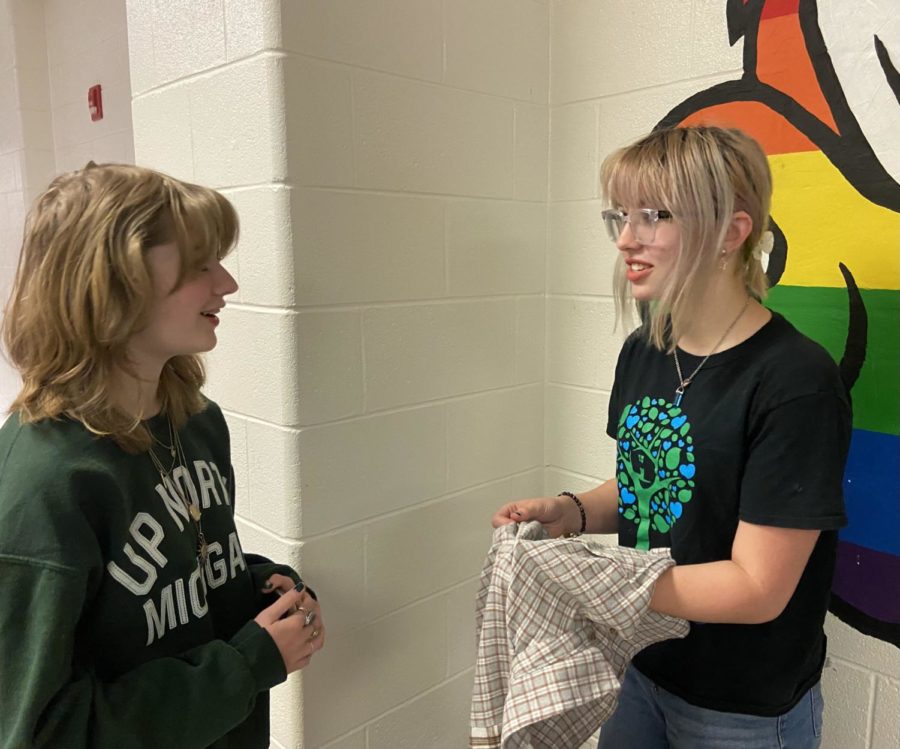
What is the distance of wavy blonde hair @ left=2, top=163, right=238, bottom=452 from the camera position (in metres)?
0.93

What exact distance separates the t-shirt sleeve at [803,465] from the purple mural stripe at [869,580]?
1.50ft

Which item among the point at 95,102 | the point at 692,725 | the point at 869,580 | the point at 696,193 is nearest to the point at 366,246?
the point at 696,193

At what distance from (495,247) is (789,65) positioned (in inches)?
27.2

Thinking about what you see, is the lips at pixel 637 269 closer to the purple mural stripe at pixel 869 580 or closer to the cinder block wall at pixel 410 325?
the cinder block wall at pixel 410 325

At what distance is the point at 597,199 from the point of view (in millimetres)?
1733

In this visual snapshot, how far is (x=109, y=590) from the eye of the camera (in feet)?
3.03

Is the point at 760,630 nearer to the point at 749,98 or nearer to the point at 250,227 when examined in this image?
the point at 749,98

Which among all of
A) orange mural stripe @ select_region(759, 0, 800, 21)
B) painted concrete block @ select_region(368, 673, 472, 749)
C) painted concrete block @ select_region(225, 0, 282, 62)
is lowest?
painted concrete block @ select_region(368, 673, 472, 749)

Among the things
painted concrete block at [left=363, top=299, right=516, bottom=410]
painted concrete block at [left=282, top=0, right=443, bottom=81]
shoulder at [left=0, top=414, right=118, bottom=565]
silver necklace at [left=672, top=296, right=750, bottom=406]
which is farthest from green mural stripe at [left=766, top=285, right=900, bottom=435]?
shoulder at [left=0, top=414, right=118, bottom=565]

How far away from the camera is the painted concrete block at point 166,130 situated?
1550 millimetres

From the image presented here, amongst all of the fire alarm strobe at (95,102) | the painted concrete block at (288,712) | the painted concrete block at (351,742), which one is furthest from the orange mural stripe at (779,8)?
the fire alarm strobe at (95,102)

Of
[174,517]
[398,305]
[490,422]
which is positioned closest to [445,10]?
[398,305]

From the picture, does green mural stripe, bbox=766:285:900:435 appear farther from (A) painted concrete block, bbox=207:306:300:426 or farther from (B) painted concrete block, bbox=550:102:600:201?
(A) painted concrete block, bbox=207:306:300:426

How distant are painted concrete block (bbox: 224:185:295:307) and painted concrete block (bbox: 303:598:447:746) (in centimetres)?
72
